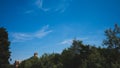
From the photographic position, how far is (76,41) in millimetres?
80750

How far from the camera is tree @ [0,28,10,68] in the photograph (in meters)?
61.9

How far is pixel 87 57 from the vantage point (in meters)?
67.9

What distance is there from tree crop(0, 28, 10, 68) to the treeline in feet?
50.3

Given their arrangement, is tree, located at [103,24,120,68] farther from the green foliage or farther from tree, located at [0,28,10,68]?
tree, located at [0,28,10,68]

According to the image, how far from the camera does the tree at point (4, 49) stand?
61.9 metres

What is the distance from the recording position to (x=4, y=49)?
211ft

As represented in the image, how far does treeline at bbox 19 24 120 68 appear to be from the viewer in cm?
6194

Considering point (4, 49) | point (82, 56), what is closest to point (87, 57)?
point (82, 56)

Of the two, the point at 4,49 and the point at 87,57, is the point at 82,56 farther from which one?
the point at 4,49

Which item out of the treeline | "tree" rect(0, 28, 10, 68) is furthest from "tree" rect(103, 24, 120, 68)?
"tree" rect(0, 28, 10, 68)

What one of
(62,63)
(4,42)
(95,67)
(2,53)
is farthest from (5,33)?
(95,67)

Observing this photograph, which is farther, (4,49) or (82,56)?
(82,56)

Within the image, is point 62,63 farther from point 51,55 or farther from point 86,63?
point 86,63

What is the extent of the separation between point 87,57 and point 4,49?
2706 cm
